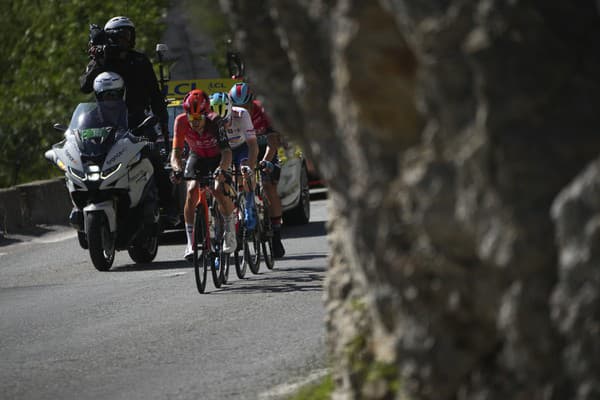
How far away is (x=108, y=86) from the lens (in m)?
15.1

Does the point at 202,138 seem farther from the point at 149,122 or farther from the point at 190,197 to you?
the point at 149,122

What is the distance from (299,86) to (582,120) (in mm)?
1097

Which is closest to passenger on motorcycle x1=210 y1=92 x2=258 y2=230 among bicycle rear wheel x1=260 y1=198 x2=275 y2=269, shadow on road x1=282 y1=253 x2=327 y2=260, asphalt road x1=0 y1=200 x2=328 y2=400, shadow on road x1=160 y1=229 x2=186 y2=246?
bicycle rear wheel x1=260 y1=198 x2=275 y2=269

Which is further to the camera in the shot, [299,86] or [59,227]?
[59,227]

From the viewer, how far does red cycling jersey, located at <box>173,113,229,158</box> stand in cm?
1281

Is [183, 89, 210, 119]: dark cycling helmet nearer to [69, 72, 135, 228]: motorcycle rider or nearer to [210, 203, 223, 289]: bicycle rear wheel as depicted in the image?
[210, 203, 223, 289]: bicycle rear wheel

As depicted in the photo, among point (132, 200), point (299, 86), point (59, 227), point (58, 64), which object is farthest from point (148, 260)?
point (58, 64)

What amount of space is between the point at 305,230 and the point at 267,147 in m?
3.87

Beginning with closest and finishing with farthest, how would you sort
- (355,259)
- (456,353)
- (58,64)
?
1. (456,353)
2. (355,259)
3. (58,64)

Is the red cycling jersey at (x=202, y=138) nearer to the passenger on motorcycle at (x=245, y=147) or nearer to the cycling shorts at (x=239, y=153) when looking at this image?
the passenger on motorcycle at (x=245, y=147)

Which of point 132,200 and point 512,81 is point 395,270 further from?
point 132,200

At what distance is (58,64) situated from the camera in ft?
95.9

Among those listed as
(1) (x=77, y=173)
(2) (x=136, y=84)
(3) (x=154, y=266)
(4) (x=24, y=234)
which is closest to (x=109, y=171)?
(1) (x=77, y=173)

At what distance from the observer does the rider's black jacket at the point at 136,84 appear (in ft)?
51.2
